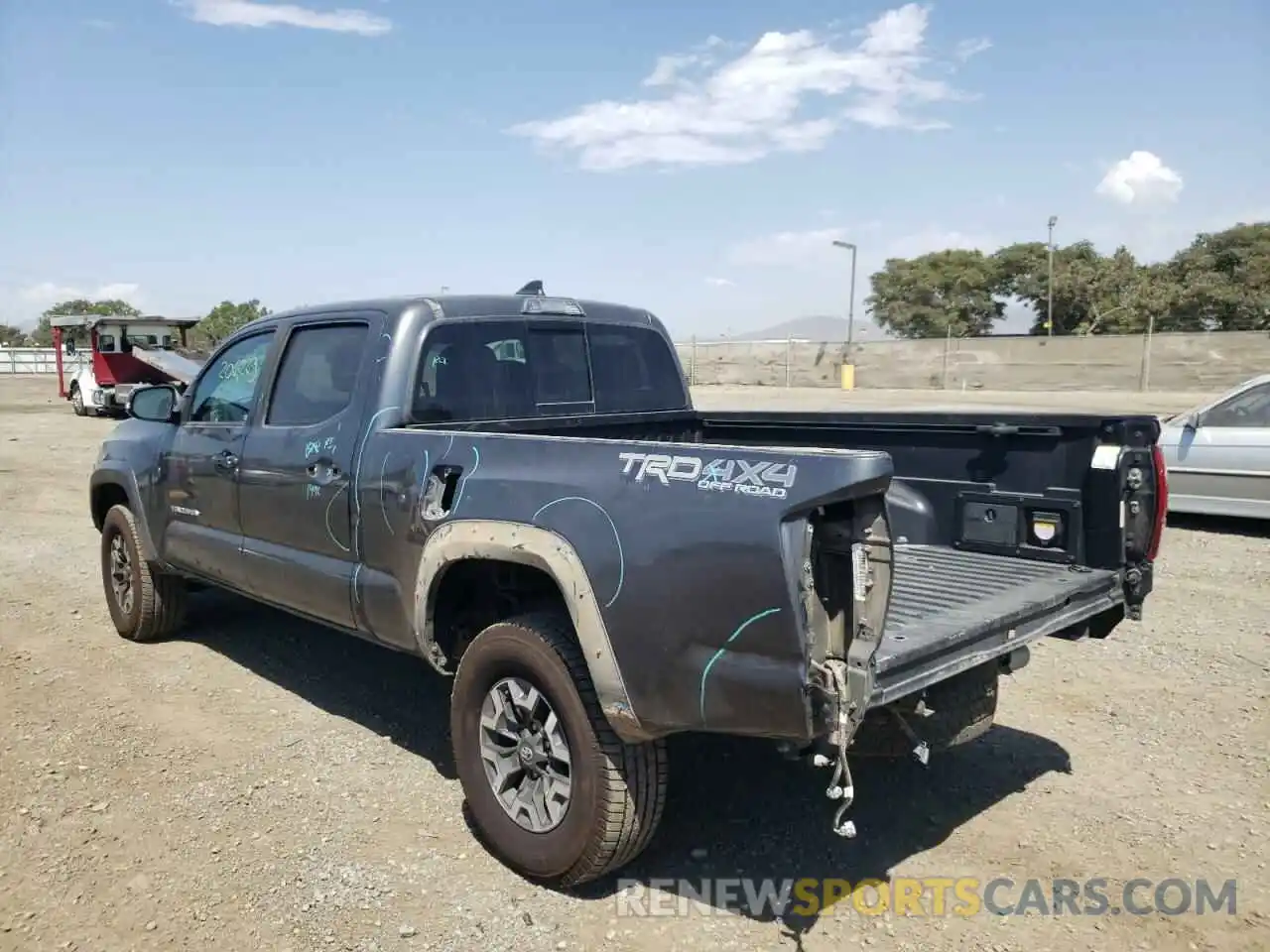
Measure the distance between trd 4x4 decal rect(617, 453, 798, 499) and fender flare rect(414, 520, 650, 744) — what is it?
0.37 meters

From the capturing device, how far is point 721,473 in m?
2.69

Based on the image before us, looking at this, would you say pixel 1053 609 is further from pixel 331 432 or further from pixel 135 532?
pixel 135 532

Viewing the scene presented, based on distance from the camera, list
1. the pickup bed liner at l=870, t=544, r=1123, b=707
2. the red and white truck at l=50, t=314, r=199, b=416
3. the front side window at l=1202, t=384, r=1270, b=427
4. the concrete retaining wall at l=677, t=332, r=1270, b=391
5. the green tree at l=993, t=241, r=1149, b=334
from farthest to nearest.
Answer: the green tree at l=993, t=241, r=1149, b=334 < the concrete retaining wall at l=677, t=332, r=1270, b=391 < the red and white truck at l=50, t=314, r=199, b=416 < the front side window at l=1202, t=384, r=1270, b=427 < the pickup bed liner at l=870, t=544, r=1123, b=707

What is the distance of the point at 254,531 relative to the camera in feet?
15.1

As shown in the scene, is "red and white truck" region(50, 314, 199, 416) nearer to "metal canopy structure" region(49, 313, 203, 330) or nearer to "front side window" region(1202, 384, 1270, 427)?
"metal canopy structure" region(49, 313, 203, 330)

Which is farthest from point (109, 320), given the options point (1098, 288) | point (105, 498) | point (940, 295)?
point (940, 295)

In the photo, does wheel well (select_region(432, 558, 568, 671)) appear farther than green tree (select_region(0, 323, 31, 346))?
No

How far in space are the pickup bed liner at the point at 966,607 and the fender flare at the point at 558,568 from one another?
0.75m

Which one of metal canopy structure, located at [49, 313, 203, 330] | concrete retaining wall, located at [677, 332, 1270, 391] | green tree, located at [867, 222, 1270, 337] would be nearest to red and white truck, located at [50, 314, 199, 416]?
metal canopy structure, located at [49, 313, 203, 330]

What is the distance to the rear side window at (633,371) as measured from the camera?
4.82m

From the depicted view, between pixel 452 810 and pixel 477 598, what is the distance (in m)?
0.83

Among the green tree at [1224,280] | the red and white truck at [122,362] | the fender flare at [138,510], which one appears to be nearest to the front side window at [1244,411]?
the fender flare at [138,510]

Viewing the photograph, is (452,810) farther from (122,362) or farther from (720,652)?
(122,362)

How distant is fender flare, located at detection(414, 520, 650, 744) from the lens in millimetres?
2943
